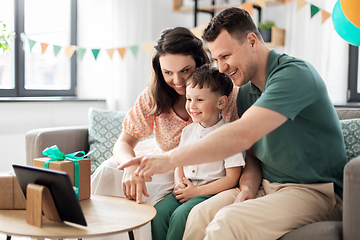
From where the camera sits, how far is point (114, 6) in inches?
137

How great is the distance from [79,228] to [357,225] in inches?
32.4

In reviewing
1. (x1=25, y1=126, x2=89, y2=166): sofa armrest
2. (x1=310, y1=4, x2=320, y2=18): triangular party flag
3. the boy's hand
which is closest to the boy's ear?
the boy's hand

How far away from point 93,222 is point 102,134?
1.29m

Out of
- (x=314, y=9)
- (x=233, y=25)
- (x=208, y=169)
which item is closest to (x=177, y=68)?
(x=233, y=25)

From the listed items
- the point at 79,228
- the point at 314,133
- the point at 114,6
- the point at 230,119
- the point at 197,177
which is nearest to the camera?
the point at 79,228

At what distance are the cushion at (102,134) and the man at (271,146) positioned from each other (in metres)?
1.08

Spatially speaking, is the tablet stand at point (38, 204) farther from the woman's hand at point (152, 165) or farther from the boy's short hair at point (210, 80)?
the boy's short hair at point (210, 80)

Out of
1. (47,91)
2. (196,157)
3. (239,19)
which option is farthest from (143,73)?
(196,157)

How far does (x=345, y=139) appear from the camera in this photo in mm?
1790

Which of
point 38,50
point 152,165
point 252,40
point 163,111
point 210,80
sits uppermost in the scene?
point 38,50

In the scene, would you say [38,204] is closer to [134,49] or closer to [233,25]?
[233,25]

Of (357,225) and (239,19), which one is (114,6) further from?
(357,225)

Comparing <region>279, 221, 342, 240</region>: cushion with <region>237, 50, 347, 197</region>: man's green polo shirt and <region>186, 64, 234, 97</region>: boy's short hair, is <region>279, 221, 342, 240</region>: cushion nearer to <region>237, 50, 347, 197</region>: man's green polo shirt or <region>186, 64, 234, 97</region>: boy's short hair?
<region>237, 50, 347, 197</region>: man's green polo shirt

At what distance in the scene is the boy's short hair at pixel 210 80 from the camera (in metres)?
1.55
